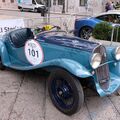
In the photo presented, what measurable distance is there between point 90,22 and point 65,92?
237 inches

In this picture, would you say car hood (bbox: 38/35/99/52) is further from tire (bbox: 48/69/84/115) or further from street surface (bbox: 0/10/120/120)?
street surface (bbox: 0/10/120/120)

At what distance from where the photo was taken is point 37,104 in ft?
12.7

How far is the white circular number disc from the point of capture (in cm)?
434

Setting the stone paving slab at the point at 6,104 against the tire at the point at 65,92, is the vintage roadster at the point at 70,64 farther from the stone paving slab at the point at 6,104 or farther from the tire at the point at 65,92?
the stone paving slab at the point at 6,104

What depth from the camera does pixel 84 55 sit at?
12.2 feet

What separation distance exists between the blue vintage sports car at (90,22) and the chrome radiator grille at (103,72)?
5227mm

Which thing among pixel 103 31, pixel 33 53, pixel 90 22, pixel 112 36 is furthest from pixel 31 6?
pixel 33 53

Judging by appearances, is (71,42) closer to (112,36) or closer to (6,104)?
(6,104)

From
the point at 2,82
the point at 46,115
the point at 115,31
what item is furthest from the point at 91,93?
the point at 115,31

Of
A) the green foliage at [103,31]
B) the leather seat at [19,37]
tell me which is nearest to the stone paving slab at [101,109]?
the leather seat at [19,37]

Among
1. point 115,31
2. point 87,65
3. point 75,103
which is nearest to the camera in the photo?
point 75,103

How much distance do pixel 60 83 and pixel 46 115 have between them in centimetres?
A: 57

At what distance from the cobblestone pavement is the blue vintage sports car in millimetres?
4971

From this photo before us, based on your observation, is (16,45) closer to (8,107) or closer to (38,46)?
(38,46)
